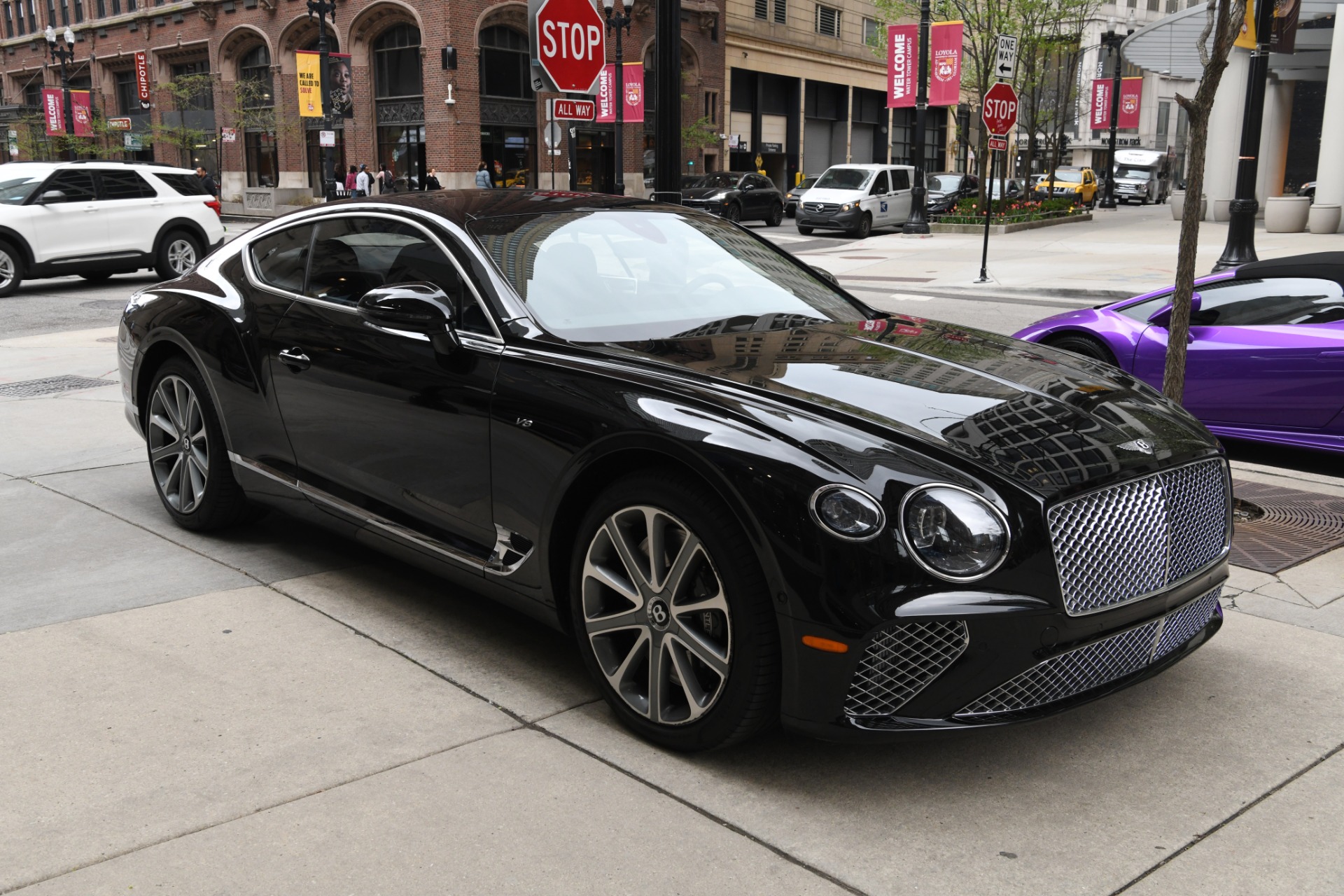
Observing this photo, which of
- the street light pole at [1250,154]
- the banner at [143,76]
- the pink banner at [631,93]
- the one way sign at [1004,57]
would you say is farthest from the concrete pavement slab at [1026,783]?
the banner at [143,76]

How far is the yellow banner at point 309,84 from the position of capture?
37.9 metres

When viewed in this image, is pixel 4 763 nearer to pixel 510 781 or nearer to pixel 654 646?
pixel 510 781

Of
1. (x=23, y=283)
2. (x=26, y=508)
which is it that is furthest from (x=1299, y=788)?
(x=23, y=283)

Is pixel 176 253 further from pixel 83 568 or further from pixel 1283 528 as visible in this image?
pixel 1283 528

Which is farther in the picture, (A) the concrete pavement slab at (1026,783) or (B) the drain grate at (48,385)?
(B) the drain grate at (48,385)

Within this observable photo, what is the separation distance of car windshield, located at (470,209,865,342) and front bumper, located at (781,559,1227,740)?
1.40m

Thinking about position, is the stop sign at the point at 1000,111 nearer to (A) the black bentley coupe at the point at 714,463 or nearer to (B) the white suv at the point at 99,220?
(B) the white suv at the point at 99,220

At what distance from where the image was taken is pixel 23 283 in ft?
65.8

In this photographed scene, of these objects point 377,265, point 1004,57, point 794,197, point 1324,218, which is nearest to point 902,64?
point 794,197

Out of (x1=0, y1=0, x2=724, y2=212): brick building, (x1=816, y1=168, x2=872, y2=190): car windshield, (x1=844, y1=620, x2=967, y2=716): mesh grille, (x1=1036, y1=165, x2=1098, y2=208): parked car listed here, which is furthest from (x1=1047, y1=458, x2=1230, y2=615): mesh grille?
(x1=1036, y1=165, x2=1098, y2=208): parked car

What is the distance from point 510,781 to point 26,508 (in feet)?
13.1

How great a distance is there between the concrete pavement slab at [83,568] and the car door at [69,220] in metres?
13.2

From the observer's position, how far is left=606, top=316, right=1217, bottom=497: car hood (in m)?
3.24

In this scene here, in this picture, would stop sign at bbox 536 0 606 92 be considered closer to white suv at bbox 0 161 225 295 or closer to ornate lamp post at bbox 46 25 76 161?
white suv at bbox 0 161 225 295
